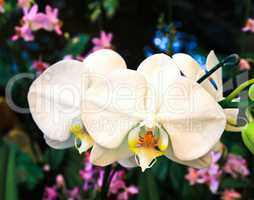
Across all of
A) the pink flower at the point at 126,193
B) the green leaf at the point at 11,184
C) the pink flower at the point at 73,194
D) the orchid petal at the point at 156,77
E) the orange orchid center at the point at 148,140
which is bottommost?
the pink flower at the point at 73,194

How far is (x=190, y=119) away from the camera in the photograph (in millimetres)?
479

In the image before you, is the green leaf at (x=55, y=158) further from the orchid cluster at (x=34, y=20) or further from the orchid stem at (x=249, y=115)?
the orchid stem at (x=249, y=115)

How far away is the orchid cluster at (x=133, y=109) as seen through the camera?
0.47m

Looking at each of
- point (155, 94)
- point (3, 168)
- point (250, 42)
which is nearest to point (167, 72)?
point (155, 94)

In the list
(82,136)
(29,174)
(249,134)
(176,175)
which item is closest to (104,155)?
(82,136)

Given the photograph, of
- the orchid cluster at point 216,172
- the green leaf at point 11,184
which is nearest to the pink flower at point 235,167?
the orchid cluster at point 216,172

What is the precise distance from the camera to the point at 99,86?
1.56 feet

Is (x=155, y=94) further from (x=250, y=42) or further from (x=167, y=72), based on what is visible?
(x=250, y=42)

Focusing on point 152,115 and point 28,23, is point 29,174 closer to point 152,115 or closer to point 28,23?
point 28,23

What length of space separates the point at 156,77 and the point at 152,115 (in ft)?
0.13

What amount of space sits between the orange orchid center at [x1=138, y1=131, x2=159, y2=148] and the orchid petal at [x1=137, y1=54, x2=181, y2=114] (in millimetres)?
25

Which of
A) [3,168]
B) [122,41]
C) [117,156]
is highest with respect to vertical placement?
[117,156]

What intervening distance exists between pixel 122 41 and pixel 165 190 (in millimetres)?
1285

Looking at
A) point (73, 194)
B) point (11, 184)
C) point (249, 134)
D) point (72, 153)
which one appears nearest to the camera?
point (249, 134)
